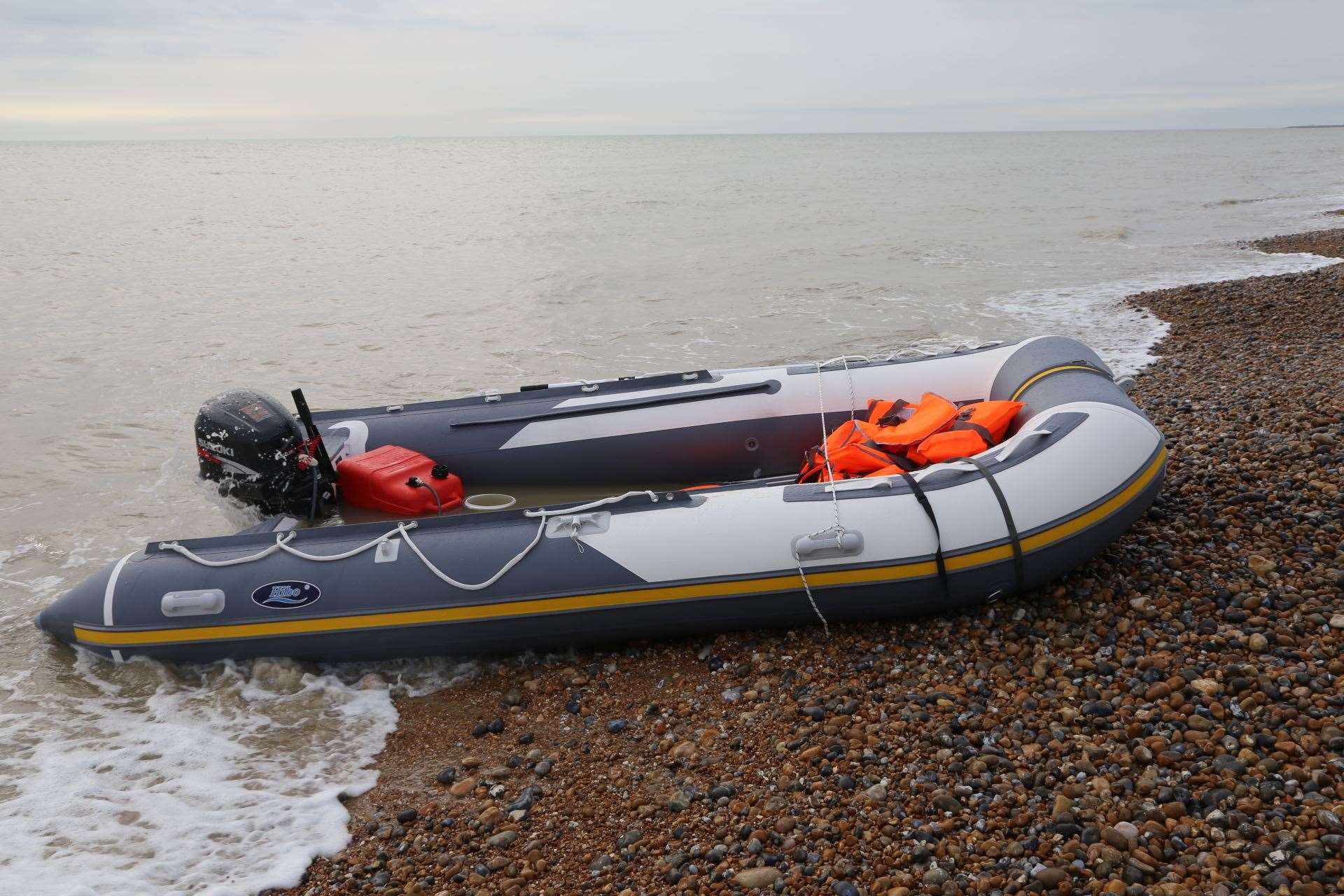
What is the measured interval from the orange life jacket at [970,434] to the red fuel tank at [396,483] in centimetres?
252

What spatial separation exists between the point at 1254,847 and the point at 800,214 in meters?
22.0

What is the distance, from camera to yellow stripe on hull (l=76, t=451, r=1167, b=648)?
3.64m

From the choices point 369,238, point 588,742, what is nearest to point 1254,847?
point 588,742

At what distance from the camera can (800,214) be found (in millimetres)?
23156

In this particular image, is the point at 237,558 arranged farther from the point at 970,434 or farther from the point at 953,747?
the point at 970,434

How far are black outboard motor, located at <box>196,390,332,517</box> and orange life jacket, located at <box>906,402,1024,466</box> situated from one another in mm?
3154

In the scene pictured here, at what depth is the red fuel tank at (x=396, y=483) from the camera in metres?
5.03

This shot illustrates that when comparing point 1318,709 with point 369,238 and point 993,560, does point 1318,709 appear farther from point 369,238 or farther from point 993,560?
point 369,238

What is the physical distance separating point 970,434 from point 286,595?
10.2 feet

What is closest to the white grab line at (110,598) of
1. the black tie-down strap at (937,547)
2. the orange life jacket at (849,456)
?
the orange life jacket at (849,456)

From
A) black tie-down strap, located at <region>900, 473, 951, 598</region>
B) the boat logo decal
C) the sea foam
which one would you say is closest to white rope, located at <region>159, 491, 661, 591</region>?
the boat logo decal

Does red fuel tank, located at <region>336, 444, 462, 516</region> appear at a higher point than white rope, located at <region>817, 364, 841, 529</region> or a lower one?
lower

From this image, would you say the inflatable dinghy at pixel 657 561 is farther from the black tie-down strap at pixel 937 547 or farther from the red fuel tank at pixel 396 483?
the red fuel tank at pixel 396 483

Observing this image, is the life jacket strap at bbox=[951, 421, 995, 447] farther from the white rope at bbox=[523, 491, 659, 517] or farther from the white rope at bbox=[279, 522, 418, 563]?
the white rope at bbox=[279, 522, 418, 563]
